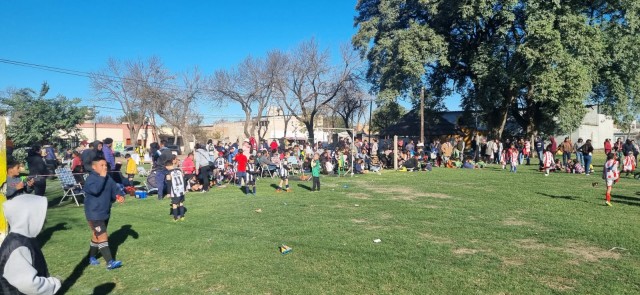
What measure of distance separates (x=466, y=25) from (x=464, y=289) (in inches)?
1051

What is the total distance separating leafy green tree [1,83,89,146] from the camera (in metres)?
25.3

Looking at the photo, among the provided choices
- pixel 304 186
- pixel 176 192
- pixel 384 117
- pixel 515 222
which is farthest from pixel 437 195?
pixel 384 117

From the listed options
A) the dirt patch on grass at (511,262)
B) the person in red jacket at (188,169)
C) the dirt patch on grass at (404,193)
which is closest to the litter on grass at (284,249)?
the dirt patch on grass at (511,262)

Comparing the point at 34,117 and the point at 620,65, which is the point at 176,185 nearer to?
the point at 34,117

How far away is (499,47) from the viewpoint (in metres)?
27.0

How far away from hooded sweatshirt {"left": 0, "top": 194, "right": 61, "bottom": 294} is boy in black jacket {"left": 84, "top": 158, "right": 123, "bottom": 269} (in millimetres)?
3353

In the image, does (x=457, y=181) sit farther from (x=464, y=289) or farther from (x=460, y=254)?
(x=464, y=289)

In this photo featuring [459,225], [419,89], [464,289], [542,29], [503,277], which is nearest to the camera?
[464,289]

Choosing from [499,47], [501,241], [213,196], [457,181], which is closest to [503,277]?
[501,241]

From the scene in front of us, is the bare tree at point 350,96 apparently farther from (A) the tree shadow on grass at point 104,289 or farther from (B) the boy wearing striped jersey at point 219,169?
(A) the tree shadow on grass at point 104,289

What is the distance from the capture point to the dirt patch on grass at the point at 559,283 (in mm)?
5293

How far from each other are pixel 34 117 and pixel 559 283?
28.7 metres

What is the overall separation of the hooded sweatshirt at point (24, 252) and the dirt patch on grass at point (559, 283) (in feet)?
17.4

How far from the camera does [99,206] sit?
21.6 ft
